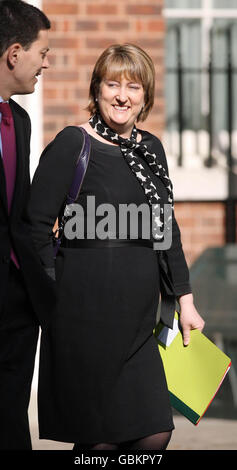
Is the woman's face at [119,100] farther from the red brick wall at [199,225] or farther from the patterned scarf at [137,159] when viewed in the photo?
the red brick wall at [199,225]

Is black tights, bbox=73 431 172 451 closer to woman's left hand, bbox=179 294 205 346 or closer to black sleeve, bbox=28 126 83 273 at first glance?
woman's left hand, bbox=179 294 205 346

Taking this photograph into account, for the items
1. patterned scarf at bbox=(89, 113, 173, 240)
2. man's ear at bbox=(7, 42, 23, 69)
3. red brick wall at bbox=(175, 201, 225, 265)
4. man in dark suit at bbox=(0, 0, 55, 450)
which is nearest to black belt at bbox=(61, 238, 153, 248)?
patterned scarf at bbox=(89, 113, 173, 240)

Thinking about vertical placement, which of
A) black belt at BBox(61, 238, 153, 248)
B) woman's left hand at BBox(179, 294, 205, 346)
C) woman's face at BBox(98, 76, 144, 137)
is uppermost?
woman's face at BBox(98, 76, 144, 137)

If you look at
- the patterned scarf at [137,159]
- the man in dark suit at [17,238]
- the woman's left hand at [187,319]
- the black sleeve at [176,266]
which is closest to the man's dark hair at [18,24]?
the man in dark suit at [17,238]

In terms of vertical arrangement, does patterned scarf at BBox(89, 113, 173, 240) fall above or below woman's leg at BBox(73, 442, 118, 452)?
above

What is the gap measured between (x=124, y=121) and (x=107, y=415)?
1.08 metres

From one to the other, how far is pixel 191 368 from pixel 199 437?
1.87 metres

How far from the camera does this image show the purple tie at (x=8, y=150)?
3602mm

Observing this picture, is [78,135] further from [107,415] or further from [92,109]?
[107,415]

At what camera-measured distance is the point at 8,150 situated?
11.9 ft

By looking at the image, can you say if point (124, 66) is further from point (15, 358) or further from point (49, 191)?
point (15, 358)

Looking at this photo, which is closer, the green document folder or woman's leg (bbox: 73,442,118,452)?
woman's leg (bbox: 73,442,118,452)

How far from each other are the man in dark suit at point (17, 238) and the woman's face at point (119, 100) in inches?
13.8

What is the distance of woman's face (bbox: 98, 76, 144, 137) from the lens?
3.99 metres
